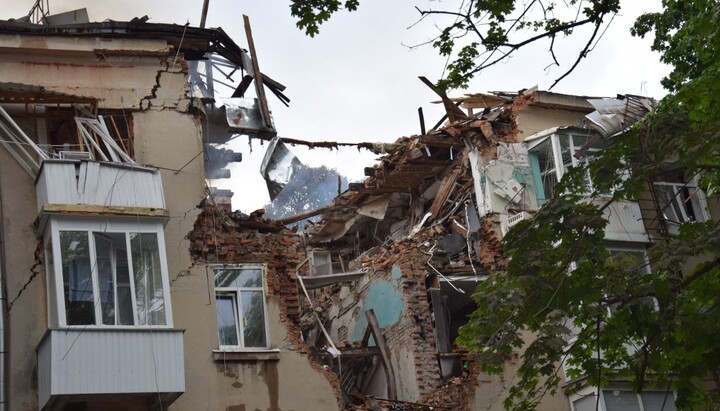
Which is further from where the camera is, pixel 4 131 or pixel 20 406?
pixel 4 131

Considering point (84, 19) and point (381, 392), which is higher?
point (84, 19)

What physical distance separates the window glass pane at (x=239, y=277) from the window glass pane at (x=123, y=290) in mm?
2011

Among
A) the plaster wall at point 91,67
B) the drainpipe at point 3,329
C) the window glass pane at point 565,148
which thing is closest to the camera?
the drainpipe at point 3,329

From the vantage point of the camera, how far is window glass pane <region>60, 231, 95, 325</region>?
53.1 feet

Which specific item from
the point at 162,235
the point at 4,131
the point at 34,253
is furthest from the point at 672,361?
the point at 4,131

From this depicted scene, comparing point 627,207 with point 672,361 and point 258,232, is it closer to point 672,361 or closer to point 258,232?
point 258,232

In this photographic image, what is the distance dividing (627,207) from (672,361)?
12166 mm

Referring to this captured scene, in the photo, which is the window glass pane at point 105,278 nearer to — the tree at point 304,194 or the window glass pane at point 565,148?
the window glass pane at point 565,148

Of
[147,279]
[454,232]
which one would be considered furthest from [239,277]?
[454,232]

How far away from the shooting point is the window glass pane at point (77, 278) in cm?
1619

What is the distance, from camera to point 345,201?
26.7 m

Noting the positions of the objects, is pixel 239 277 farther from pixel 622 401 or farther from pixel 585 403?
pixel 622 401

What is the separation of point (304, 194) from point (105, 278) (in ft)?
199

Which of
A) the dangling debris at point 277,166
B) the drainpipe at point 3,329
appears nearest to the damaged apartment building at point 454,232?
the dangling debris at point 277,166
